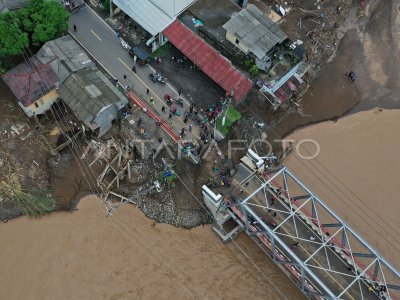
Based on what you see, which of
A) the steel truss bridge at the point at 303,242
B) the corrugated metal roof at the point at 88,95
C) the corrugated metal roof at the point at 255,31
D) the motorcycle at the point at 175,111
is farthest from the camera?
the motorcycle at the point at 175,111

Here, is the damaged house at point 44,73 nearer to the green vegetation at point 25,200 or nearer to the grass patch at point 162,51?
the grass patch at point 162,51

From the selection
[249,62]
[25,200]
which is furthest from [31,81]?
[249,62]

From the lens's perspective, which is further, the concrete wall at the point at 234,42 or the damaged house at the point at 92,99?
the concrete wall at the point at 234,42

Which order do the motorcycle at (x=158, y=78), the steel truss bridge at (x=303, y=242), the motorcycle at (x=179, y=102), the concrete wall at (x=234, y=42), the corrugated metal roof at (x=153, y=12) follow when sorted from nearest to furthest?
1. the steel truss bridge at (x=303, y=242)
2. the concrete wall at (x=234, y=42)
3. the motorcycle at (x=179, y=102)
4. the motorcycle at (x=158, y=78)
5. the corrugated metal roof at (x=153, y=12)

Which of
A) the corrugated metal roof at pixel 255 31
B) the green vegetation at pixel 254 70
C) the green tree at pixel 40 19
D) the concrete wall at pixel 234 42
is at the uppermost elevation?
the corrugated metal roof at pixel 255 31

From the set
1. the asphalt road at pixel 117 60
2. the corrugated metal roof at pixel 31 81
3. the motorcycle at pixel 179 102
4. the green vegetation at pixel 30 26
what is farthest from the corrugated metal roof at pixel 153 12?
the corrugated metal roof at pixel 31 81

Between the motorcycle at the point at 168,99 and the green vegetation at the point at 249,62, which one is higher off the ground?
the green vegetation at the point at 249,62

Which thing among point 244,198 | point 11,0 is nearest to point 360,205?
point 244,198
